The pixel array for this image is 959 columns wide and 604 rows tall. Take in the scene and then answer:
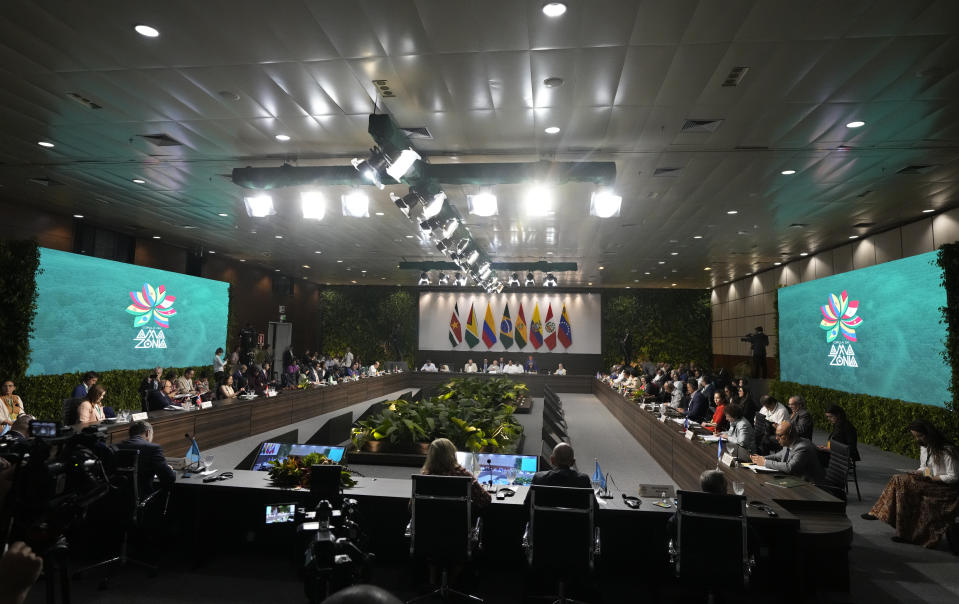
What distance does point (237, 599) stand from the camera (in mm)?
3393

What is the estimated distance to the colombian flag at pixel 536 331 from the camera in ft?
66.0

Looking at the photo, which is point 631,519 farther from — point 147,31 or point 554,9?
point 147,31

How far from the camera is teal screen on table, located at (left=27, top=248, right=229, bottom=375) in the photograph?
349 inches

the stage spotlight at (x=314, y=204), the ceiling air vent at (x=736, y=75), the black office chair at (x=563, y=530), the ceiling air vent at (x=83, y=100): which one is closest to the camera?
the black office chair at (x=563, y=530)

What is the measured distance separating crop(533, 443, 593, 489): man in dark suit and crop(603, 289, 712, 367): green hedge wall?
17091mm

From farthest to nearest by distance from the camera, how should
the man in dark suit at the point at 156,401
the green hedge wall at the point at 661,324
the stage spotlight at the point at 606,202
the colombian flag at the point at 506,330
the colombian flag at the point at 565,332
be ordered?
the colombian flag at the point at 506,330, the colombian flag at the point at 565,332, the green hedge wall at the point at 661,324, the man in dark suit at the point at 156,401, the stage spotlight at the point at 606,202

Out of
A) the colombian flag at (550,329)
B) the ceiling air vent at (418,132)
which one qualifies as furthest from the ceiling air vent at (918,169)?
the colombian flag at (550,329)

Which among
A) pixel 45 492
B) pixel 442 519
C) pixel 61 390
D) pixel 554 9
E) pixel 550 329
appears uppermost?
pixel 554 9

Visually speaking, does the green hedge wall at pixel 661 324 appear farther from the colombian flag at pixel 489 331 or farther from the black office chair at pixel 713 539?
the black office chair at pixel 713 539

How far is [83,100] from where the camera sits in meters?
4.56

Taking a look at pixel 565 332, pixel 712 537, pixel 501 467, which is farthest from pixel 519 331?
pixel 712 537

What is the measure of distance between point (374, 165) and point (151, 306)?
877cm

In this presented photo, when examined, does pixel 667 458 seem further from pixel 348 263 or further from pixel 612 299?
pixel 612 299

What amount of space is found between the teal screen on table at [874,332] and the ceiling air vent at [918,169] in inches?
83.4
